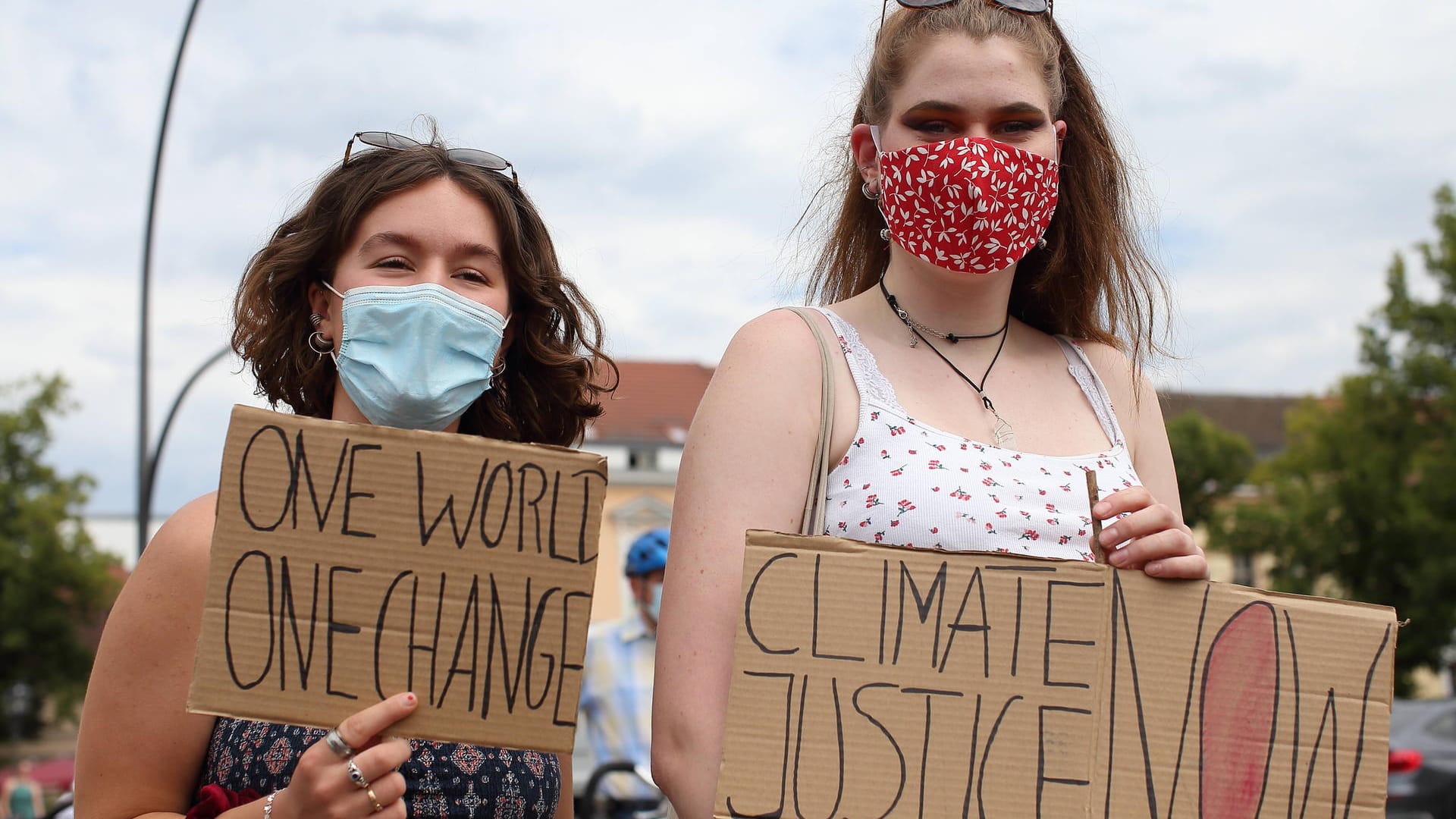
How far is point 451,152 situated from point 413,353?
1.82 feet

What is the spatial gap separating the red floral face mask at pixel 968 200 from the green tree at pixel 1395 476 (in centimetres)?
2612

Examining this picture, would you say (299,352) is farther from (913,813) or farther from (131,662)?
(913,813)

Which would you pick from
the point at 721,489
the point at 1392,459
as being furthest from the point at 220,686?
the point at 1392,459

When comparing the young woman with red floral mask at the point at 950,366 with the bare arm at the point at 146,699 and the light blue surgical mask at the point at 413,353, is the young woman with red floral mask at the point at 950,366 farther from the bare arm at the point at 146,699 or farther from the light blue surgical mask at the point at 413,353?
the bare arm at the point at 146,699

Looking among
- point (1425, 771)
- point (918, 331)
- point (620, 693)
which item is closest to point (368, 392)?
point (918, 331)

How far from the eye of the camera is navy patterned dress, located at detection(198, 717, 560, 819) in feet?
6.94

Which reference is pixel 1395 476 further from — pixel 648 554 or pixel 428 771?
pixel 428 771

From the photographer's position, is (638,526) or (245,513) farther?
(638,526)

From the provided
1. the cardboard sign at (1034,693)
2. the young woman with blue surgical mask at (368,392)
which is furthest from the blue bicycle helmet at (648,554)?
the cardboard sign at (1034,693)

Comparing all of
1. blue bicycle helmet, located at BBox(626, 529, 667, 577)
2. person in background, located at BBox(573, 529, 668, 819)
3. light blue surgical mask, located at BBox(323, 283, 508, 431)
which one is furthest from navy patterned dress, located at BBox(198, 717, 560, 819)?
blue bicycle helmet, located at BBox(626, 529, 667, 577)

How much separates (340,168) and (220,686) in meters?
1.12

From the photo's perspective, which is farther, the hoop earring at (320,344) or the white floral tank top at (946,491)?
the hoop earring at (320,344)

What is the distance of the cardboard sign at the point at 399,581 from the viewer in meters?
1.91

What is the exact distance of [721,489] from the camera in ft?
6.64
